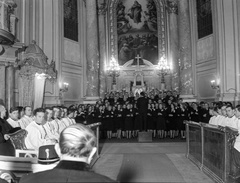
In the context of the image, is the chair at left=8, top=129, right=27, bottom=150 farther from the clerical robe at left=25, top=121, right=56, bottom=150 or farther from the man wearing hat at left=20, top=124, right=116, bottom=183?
the man wearing hat at left=20, top=124, right=116, bottom=183

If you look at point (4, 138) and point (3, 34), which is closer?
point (4, 138)

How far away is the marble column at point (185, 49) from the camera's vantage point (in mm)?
18797

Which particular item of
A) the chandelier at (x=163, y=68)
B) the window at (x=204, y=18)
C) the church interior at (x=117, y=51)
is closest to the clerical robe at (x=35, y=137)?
the church interior at (x=117, y=51)

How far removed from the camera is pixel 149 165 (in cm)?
717

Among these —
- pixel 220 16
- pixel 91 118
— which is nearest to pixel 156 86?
pixel 220 16

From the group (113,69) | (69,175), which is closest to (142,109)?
(113,69)

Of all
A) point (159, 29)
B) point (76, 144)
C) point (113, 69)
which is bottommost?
point (76, 144)

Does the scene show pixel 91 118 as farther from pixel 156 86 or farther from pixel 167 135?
pixel 156 86

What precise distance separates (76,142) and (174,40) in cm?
1940

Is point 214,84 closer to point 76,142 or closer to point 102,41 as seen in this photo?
point 102,41

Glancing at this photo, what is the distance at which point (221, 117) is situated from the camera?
8.79 m

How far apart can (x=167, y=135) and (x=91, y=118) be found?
3.71 m

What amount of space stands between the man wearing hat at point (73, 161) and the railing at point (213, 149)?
4119mm

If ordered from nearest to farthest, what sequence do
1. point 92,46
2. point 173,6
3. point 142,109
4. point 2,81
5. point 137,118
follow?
point 142,109 < point 2,81 < point 137,118 < point 92,46 < point 173,6
